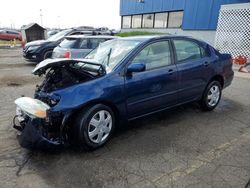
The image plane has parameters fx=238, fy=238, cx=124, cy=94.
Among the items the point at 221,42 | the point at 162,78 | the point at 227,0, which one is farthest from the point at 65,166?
the point at 227,0

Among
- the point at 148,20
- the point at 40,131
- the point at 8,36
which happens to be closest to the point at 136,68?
the point at 40,131

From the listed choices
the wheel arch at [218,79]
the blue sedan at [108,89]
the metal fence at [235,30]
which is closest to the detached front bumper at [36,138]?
the blue sedan at [108,89]

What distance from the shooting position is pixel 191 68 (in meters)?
4.40

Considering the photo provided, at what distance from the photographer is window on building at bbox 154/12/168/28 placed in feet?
66.9

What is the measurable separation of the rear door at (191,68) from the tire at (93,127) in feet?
5.09

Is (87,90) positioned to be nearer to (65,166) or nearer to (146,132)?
(65,166)

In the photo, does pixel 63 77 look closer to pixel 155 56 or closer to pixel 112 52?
pixel 112 52

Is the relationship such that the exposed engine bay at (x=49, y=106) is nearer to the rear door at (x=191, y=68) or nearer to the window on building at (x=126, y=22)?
the rear door at (x=191, y=68)

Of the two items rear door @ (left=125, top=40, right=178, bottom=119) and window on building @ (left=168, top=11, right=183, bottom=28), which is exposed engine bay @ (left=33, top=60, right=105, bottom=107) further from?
window on building @ (left=168, top=11, right=183, bottom=28)

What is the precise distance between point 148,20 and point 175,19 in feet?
13.5

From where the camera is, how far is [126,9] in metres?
26.0

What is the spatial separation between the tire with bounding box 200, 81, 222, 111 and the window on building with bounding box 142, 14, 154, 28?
18.4 metres

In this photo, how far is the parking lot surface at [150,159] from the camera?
275 centimetres

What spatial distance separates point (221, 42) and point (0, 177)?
13.3 metres
